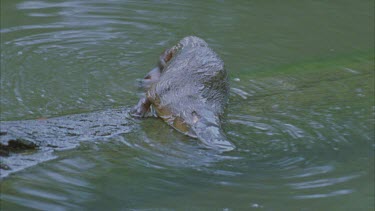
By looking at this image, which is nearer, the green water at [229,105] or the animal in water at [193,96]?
the green water at [229,105]

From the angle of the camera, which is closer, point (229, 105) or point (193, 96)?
point (193, 96)

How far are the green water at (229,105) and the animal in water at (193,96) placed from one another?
0.33 ft

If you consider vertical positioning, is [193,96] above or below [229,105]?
above

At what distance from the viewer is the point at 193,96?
482cm

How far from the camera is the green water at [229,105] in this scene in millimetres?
3619

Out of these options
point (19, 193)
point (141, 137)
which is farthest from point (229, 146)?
point (19, 193)

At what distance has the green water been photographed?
362cm

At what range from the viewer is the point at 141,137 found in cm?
409

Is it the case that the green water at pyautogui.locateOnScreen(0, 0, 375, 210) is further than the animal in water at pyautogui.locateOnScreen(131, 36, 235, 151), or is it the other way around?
the animal in water at pyautogui.locateOnScreen(131, 36, 235, 151)

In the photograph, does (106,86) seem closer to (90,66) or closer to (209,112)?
(90,66)

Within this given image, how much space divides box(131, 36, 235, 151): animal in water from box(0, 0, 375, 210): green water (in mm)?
101

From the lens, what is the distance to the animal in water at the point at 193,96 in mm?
4316

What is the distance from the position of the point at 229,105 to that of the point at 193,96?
371mm

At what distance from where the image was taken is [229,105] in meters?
5.07
